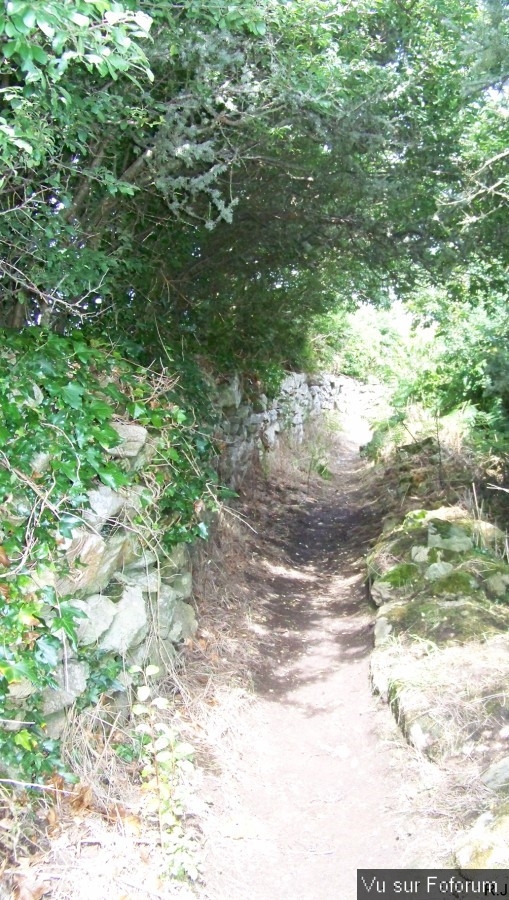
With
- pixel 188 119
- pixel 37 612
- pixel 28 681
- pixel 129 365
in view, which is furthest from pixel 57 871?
pixel 188 119

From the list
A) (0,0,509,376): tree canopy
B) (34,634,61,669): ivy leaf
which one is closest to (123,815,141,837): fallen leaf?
(34,634,61,669): ivy leaf

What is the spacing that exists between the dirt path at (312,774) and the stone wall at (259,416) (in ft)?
5.88

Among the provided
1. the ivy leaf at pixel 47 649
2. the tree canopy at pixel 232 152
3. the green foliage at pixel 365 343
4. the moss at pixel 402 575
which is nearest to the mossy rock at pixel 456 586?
the moss at pixel 402 575

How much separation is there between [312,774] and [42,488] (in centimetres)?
263

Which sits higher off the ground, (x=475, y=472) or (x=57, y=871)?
(x=475, y=472)

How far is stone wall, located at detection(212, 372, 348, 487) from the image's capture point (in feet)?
28.3

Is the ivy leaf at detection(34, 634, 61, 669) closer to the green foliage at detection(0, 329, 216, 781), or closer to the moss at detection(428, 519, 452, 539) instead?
the green foliage at detection(0, 329, 216, 781)

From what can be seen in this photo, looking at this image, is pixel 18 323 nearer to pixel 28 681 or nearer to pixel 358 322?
pixel 28 681

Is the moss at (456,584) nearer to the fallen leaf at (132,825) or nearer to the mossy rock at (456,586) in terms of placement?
the mossy rock at (456,586)

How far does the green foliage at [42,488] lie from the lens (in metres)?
3.10

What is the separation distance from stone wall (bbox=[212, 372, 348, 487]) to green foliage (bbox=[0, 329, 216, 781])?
347 centimetres

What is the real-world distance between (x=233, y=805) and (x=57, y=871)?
129 centimetres

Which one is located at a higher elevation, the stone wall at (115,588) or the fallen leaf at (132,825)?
the stone wall at (115,588)

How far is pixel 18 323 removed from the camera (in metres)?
4.66
